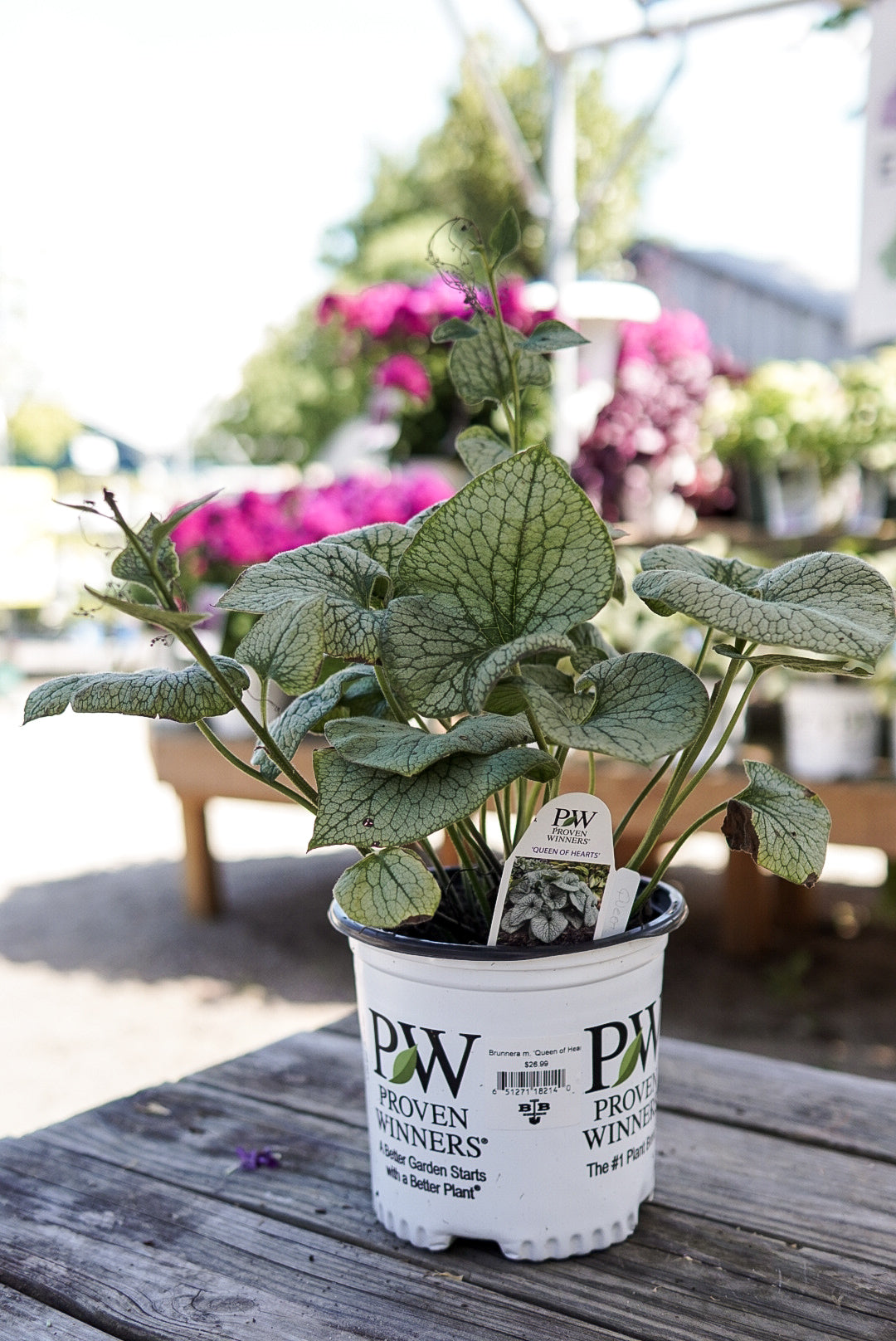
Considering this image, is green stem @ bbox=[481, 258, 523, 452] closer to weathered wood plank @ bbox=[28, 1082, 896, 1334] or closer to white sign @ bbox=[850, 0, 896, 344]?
weathered wood plank @ bbox=[28, 1082, 896, 1334]

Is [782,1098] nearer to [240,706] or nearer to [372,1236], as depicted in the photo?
[372,1236]

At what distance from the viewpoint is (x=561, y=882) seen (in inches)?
21.4

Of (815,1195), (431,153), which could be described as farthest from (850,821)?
(431,153)

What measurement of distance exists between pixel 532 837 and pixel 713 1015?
152 cm

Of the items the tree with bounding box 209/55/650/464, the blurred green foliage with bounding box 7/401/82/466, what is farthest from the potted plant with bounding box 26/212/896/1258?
the blurred green foliage with bounding box 7/401/82/466

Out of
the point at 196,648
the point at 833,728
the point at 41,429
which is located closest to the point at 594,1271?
the point at 196,648

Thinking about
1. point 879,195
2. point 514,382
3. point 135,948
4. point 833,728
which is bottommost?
point 135,948

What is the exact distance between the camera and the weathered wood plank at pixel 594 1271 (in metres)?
0.51

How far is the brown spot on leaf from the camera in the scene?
0.54 m

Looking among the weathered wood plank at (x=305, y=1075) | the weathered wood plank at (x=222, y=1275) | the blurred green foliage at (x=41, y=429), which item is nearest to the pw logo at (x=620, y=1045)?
the weathered wood plank at (x=222, y=1275)

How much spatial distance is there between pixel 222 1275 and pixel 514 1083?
0.54ft

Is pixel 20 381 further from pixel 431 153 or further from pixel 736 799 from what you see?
pixel 736 799

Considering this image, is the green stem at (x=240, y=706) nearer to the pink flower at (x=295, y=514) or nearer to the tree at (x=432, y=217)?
the pink flower at (x=295, y=514)

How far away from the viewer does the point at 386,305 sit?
6.96 ft
